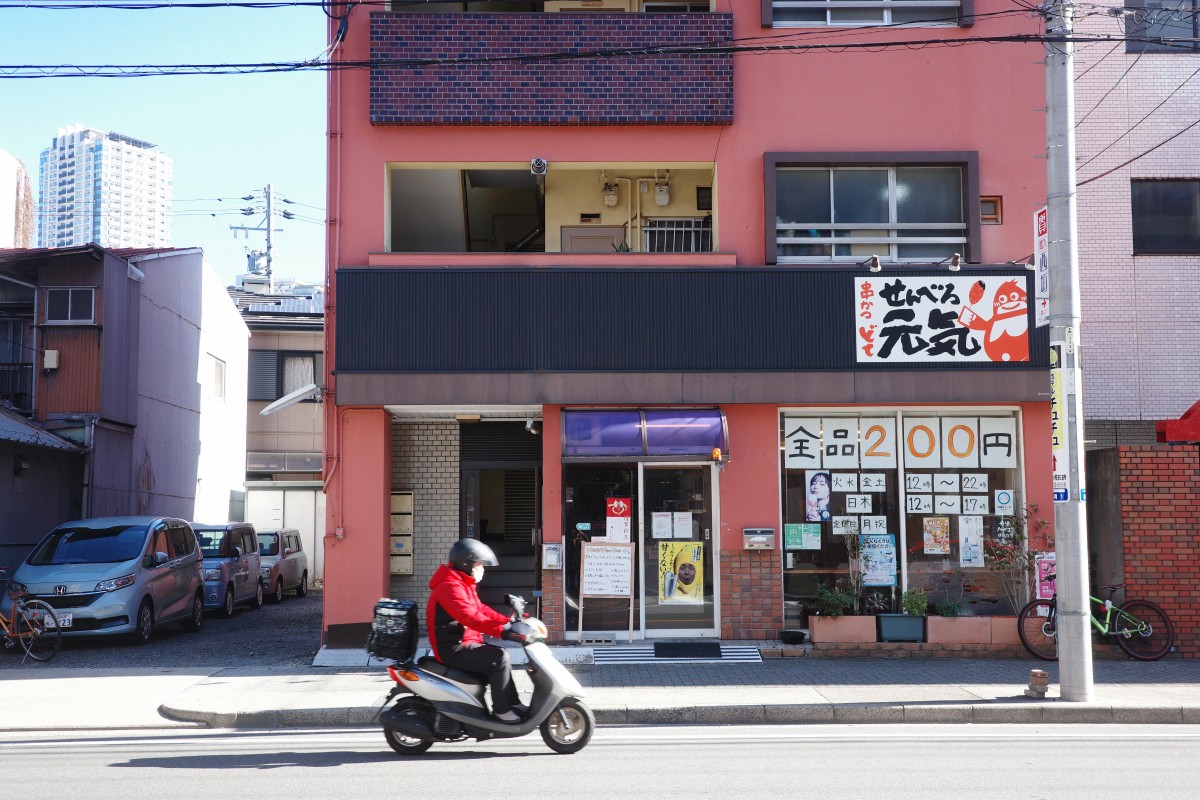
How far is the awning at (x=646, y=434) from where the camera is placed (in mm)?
14469

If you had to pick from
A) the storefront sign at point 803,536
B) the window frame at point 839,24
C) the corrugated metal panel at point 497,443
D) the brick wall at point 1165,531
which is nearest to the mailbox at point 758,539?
the storefront sign at point 803,536

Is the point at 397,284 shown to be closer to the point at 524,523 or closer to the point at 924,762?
the point at 524,523

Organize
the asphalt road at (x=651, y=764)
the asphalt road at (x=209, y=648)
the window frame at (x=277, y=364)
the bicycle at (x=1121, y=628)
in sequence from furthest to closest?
the window frame at (x=277, y=364), the asphalt road at (x=209, y=648), the bicycle at (x=1121, y=628), the asphalt road at (x=651, y=764)

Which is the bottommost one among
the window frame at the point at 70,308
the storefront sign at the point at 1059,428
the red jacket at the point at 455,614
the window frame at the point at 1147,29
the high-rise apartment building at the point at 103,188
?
the red jacket at the point at 455,614

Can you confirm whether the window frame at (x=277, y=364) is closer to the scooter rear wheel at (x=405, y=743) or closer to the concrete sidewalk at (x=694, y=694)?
the concrete sidewalk at (x=694, y=694)

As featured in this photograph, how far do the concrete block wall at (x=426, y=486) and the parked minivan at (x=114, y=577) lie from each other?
12.2ft

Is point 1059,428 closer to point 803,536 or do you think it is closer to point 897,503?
point 897,503

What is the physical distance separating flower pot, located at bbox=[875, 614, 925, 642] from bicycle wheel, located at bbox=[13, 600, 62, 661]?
10769 mm

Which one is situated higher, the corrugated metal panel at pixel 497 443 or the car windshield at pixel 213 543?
the corrugated metal panel at pixel 497 443

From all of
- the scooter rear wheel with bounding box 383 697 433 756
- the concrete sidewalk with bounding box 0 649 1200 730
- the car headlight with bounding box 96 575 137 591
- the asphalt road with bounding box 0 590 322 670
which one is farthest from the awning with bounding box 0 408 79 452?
the scooter rear wheel with bounding box 383 697 433 756

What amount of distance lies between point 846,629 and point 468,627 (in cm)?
694

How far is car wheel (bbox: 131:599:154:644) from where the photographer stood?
16.0m

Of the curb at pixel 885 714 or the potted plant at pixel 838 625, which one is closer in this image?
the curb at pixel 885 714

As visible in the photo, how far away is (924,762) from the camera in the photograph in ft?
28.0
